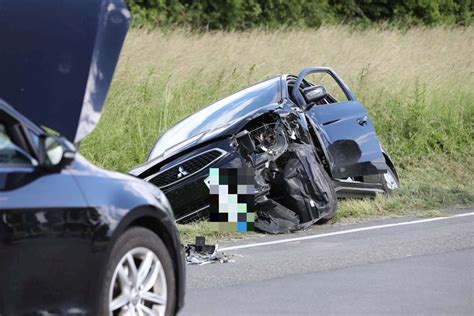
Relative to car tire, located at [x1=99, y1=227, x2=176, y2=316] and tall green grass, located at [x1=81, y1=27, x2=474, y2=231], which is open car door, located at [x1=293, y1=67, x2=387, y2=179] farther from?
car tire, located at [x1=99, y1=227, x2=176, y2=316]

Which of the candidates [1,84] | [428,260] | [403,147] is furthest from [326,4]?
[1,84]

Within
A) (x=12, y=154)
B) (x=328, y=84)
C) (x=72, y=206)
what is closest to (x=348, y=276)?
(x=72, y=206)

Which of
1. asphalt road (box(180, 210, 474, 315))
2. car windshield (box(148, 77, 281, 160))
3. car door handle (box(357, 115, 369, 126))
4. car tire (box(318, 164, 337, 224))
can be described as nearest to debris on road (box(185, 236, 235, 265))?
asphalt road (box(180, 210, 474, 315))

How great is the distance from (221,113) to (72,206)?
727 cm

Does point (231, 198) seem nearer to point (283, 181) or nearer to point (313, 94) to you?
point (283, 181)

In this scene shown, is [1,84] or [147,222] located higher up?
[1,84]

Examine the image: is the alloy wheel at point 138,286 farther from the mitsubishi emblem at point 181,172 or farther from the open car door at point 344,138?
the open car door at point 344,138

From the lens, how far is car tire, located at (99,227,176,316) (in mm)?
6387

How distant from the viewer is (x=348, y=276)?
9398mm

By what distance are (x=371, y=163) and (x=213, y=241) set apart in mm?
2479

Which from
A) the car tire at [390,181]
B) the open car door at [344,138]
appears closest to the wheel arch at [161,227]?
the open car door at [344,138]

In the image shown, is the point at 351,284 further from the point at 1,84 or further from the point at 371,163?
the point at 371,163

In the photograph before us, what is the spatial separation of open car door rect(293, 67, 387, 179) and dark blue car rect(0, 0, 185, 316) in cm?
563

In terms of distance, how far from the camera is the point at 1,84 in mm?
7684
